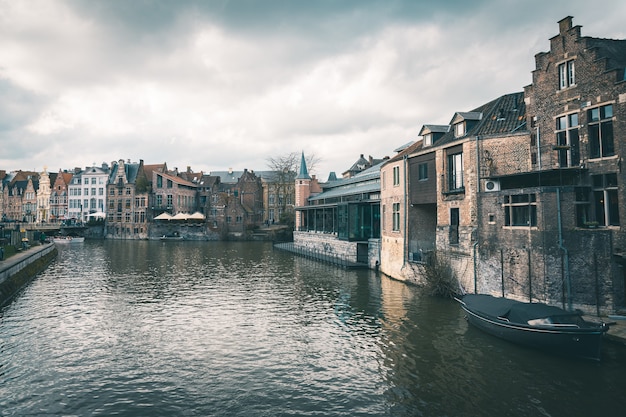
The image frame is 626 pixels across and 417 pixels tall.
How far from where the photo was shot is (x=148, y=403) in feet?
43.3

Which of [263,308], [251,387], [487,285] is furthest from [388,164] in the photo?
[251,387]

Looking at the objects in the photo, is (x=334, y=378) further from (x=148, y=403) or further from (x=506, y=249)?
(x=506, y=249)

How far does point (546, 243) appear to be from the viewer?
67.3 ft

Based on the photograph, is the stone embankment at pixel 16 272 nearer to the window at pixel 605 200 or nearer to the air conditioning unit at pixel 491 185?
the air conditioning unit at pixel 491 185

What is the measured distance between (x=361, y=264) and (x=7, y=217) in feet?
399

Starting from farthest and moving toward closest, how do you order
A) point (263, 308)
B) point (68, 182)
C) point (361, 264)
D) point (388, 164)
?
1. point (68, 182)
2. point (361, 264)
3. point (388, 164)
4. point (263, 308)

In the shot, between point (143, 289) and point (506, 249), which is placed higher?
point (506, 249)

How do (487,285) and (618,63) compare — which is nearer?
(618,63)

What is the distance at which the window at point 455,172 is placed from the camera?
27.7 m

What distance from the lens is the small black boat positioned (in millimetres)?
15484

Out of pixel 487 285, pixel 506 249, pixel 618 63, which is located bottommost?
pixel 487 285

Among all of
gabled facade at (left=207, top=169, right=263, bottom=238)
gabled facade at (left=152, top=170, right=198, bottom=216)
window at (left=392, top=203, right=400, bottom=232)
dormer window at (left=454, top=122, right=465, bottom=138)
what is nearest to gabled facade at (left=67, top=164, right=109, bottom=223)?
gabled facade at (left=152, top=170, right=198, bottom=216)

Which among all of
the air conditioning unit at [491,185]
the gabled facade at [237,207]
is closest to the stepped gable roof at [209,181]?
the gabled facade at [237,207]

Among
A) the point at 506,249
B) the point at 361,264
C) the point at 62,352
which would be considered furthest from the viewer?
the point at 361,264
